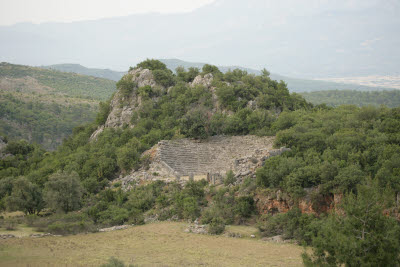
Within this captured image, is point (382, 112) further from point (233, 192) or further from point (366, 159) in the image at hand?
point (233, 192)

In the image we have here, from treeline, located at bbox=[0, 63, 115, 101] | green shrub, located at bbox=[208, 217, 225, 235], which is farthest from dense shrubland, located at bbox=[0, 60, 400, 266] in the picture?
treeline, located at bbox=[0, 63, 115, 101]

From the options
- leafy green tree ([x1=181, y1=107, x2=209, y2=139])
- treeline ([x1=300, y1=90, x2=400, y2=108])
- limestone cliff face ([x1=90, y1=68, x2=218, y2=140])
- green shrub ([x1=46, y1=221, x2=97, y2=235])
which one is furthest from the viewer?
treeline ([x1=300, y1=90, x2=400, y2=108])

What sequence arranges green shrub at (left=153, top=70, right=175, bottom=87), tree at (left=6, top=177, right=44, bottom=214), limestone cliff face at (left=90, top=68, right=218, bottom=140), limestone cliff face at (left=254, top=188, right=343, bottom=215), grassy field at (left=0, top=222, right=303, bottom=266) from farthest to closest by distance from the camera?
green shrub at (left=153, top=70, right=175, bottom=87)
limestone cliff face at (left=90, top=68, right=218, bottom=140)
tree at (left=6, top=177, right=44, bottom=214)
limestone cliff face at (left=254, top=188, right=343, bottom=215)
grassy field at (left=0, top=222, right=303, bottom=266)

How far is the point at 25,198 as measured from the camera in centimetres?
2169

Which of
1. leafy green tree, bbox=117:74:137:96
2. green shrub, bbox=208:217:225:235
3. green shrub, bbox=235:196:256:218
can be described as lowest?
green shrub, bbox=208:217:225:235

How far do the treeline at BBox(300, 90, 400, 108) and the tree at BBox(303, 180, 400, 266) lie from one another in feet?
232

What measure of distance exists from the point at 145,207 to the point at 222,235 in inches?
227

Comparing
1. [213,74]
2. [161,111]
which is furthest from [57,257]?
[213,74]

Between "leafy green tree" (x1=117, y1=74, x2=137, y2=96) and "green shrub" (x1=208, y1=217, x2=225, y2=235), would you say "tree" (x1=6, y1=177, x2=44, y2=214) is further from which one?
"leafy green tree" (x1=117, y1=74, x2=137, y2=96)

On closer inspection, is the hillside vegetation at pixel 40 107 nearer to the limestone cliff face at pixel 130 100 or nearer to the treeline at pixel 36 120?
the treeline at pixel 36 120

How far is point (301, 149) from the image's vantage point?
70.1 feet

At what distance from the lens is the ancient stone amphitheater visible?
2239cm

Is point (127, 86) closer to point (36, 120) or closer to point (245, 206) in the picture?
point (245, 206)

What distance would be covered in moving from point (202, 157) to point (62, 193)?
9.21 m
